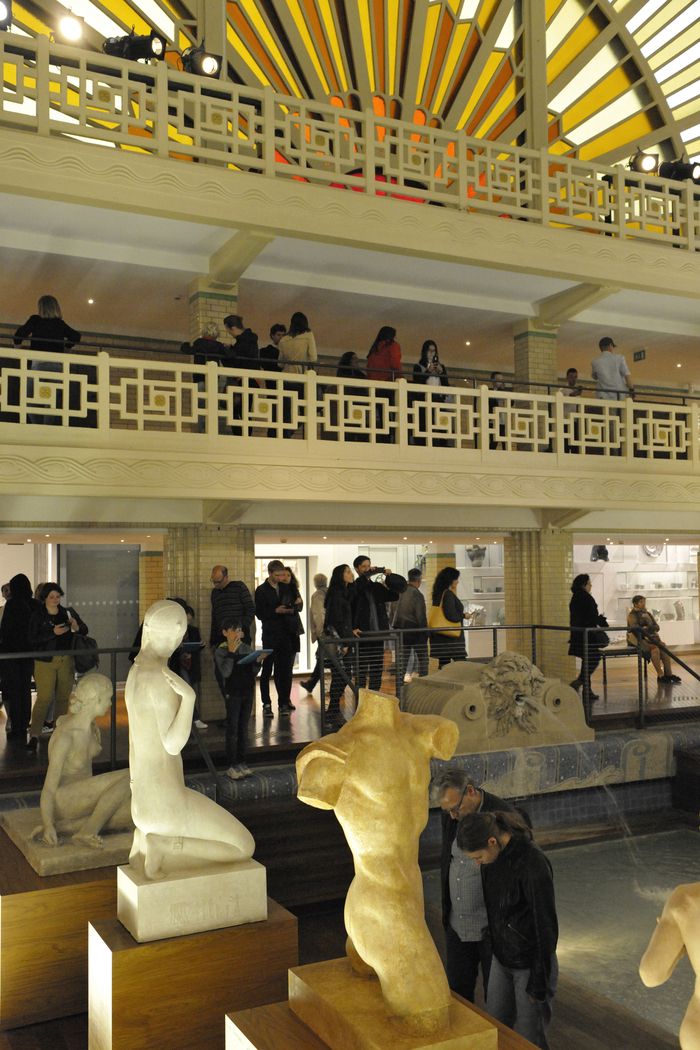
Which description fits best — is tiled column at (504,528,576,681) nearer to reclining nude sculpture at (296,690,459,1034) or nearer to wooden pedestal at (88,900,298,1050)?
wooden pedestal at (88,900,298,1050)

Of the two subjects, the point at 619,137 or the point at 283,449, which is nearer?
the point at 283,449

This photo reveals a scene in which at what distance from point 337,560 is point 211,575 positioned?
5501mm

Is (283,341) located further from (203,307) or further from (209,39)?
(209,39)

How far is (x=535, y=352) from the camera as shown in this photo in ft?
49.0

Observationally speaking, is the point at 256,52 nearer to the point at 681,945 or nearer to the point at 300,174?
the point at 300,174

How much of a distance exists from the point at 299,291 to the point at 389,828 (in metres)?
11.1

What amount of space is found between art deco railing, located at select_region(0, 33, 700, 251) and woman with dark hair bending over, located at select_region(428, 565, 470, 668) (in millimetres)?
4698

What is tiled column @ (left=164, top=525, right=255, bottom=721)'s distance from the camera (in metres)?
12.4

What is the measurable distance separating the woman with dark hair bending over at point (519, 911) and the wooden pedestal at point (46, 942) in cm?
224

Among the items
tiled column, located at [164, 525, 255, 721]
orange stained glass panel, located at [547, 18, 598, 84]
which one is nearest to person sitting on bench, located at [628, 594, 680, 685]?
tiled column, located at [164, 525, 255, 721]

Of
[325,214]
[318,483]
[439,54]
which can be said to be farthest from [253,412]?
[439,54]

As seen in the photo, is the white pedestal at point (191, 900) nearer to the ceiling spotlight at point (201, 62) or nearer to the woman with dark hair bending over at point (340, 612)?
the woman with dark hair bending over at point (340, 612)

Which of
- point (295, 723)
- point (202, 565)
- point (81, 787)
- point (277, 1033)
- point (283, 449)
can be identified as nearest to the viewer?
point (277, 1033)

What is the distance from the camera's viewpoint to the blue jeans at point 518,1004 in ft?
15.9
